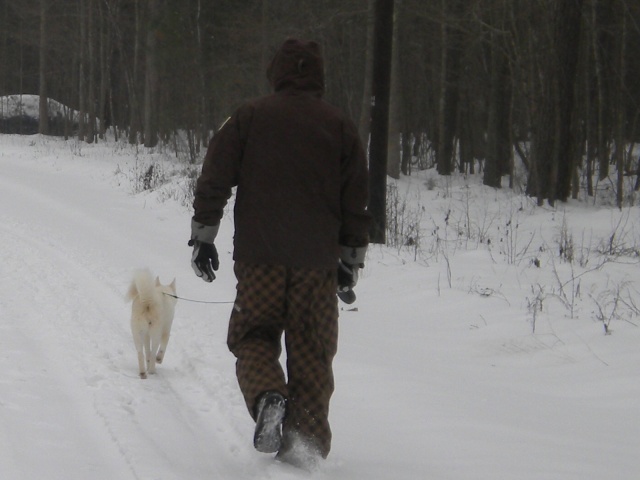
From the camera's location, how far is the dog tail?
532cm

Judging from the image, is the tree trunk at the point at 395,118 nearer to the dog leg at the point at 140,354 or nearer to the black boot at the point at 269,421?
the dog leg at the point at 140,354

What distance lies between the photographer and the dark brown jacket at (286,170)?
380 centimetres

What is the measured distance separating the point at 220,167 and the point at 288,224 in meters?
0.43

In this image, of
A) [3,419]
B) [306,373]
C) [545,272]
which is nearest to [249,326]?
[306,373]

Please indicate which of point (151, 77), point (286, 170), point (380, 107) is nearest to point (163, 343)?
point (286, 170)

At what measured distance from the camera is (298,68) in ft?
12.7

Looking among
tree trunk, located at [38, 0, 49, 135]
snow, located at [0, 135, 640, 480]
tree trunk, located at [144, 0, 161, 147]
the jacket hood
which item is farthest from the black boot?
tree trunk, located at [38, 0, 49, 135]

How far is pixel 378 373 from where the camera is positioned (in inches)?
236

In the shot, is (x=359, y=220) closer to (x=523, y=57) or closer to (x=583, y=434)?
(x=583, y=434)

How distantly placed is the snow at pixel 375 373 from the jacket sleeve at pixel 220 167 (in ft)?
4.36

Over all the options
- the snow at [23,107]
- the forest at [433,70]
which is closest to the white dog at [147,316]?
the forest at [433,70]

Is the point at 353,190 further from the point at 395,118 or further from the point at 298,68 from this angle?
the point at 395,118

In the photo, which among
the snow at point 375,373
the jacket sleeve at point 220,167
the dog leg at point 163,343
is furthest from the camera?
the dog leg at point 163,343

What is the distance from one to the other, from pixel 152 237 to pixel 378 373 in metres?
7.38
